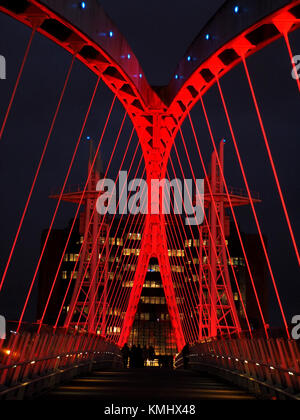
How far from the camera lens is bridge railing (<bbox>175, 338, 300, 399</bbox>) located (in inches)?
348

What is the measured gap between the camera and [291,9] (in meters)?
11.9

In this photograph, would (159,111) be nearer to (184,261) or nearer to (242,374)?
(242,374)

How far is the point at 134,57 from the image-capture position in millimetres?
19156

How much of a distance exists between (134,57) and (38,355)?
35.4 feet

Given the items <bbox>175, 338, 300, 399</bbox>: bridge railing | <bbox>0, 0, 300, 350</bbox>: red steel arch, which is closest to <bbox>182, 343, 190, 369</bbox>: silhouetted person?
<bbox>0, 0, 300, 350</bbox>: red steel arch

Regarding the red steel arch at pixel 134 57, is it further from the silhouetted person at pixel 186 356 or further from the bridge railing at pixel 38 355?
the silhouetted person at pixel 186 356

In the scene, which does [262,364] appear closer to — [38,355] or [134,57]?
[38,355]

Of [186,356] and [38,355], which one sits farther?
[186,356]

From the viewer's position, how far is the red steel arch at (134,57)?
12.7 metres

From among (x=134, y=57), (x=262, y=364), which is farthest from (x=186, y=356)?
(x=262, y=364)

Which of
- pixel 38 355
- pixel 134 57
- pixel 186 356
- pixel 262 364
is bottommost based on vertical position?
pixel 262 364

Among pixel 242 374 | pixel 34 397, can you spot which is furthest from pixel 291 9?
pixel 34 397

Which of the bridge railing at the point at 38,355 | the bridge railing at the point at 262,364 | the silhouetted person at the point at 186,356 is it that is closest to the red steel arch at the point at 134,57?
the bridge railing at the point at 262,364

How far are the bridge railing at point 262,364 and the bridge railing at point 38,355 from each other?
3565 mm
